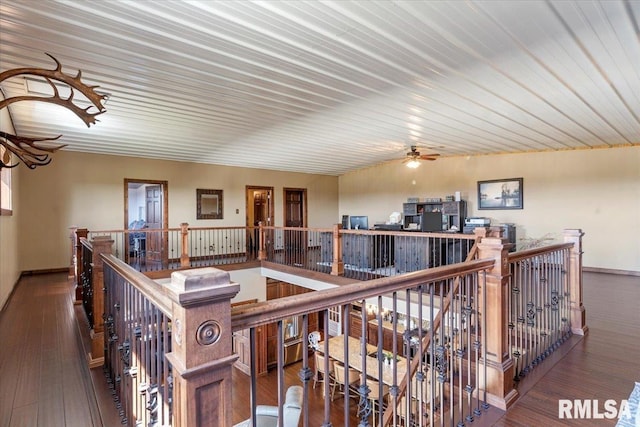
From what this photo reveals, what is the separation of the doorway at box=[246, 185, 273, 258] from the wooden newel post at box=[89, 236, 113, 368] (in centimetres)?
569

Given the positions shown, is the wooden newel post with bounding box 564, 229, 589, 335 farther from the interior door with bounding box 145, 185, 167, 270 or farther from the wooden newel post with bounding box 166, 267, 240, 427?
the interior door with bounding box 145, 185, 167, 270

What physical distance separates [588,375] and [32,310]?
244 inches

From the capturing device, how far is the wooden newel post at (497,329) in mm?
2111

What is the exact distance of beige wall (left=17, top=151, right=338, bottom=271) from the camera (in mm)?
6641

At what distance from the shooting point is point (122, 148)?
271 inches

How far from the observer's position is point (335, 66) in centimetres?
349

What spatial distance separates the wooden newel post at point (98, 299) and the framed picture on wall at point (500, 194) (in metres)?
8.34

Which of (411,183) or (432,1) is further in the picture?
(411,183)

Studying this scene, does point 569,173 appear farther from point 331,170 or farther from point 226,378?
point 226,378

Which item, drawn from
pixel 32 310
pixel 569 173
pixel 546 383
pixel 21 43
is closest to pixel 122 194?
pixel 32 310

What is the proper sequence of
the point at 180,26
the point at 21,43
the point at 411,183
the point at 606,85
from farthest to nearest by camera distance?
1. the point at 411,183
2. the point at 606,85
3. the point at 21,43
4. the point at 180,26

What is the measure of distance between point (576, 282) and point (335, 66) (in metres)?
3.36

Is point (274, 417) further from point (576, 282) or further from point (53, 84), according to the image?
point (576, 282)

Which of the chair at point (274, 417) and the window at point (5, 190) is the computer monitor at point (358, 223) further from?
the window at point (5, 190)
